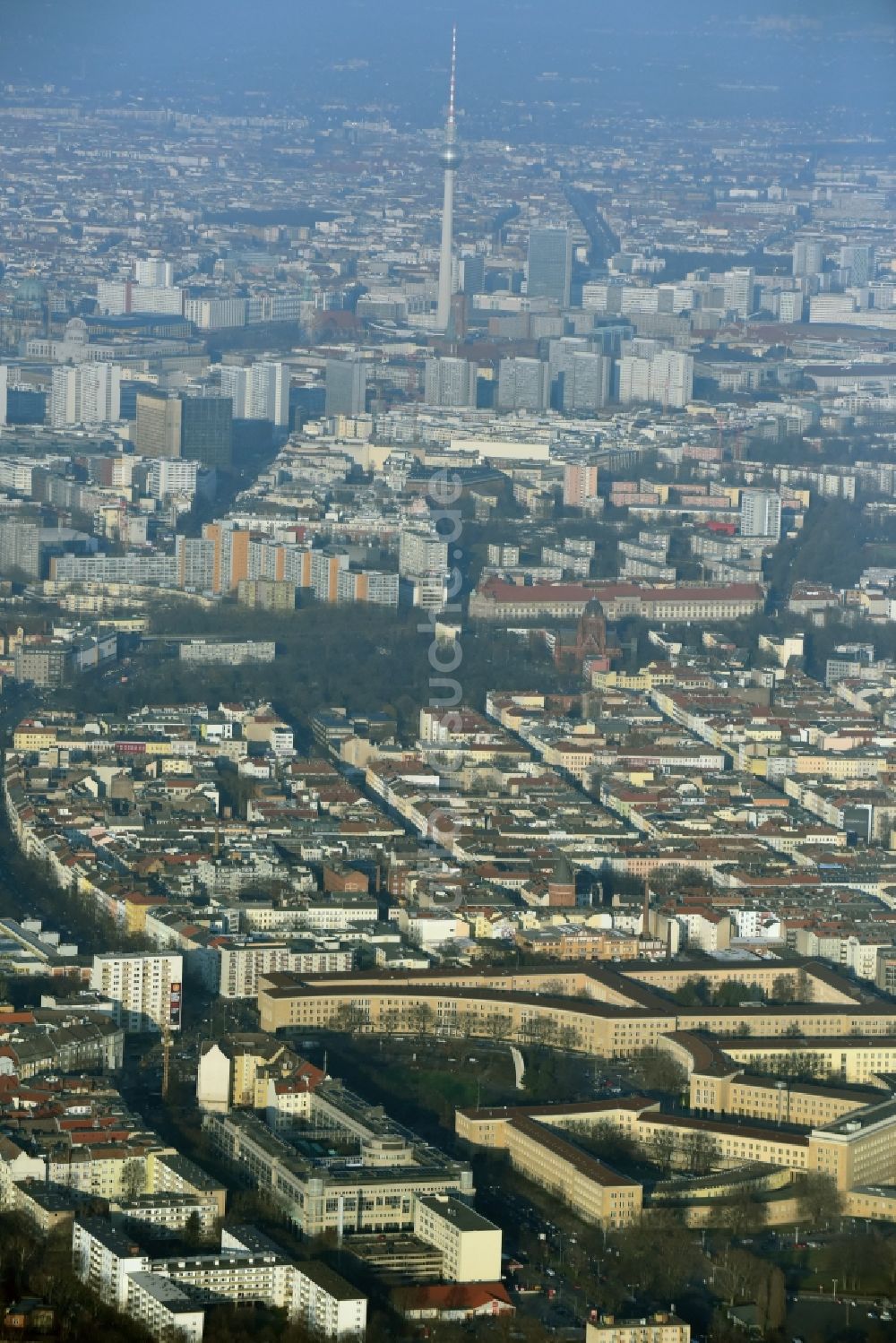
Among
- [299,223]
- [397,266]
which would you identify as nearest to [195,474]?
[397,266]

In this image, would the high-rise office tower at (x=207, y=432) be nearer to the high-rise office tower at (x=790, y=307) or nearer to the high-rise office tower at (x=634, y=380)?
the high-rise office tower at (x=634, y=380)

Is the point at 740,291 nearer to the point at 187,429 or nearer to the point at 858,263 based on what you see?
the point at 858,263

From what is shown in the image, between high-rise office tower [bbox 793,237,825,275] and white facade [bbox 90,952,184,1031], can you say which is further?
high-rise office tower [bbox 793,237,825,275]

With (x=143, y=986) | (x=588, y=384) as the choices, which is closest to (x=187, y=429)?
(x=588, y=384)

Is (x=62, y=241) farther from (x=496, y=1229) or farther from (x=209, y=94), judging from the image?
(x=496, y=1229)

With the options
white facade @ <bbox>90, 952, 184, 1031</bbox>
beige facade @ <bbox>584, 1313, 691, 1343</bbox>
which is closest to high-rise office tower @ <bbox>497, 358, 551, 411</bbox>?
white facade @ <bbox>90, 952, 184, 1031</bbox>

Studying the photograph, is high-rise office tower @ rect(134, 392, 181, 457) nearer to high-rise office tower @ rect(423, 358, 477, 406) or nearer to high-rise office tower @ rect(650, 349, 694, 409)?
high-rise office tower @ rect(423, 358, 477, 406)
